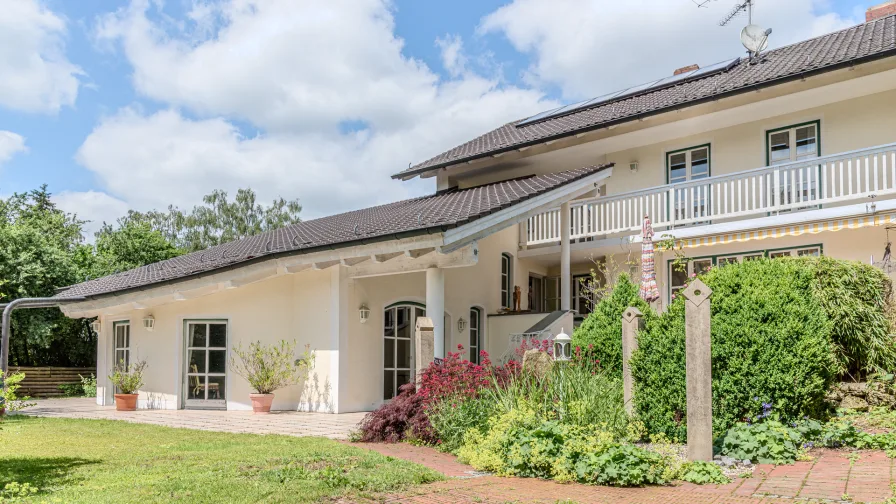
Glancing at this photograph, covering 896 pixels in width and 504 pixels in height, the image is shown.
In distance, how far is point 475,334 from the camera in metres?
18.2

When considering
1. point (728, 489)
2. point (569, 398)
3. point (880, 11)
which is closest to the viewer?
point (728, 489)

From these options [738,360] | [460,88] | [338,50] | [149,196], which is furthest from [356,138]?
[149,196]

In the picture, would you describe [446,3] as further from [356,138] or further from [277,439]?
[356,138]

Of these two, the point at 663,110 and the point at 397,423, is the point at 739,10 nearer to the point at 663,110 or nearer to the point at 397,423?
the point at 663,110

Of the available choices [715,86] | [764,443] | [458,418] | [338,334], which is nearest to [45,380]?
[338,334]

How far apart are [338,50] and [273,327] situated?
6.54 meters

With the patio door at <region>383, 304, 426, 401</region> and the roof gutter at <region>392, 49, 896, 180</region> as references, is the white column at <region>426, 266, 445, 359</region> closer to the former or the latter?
the patio door at <region>383, 304, 426, 401</region>

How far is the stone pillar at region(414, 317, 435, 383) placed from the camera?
12062mm

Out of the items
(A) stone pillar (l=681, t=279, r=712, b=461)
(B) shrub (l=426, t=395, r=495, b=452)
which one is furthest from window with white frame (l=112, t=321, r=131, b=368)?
(A) stone pillar (l=681, t=279, r=712, b=461)

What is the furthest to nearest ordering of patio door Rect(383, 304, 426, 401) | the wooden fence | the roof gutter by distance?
the wooden fence, patio door Rect(383, 304, 426, 401), the roof gutter

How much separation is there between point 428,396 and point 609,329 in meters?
3.28

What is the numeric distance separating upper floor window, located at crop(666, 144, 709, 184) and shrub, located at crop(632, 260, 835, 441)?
8.26 meters

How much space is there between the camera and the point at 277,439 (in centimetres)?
1081

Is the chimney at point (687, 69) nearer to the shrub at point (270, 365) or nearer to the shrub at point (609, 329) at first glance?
the shrub at point (609, 329)
